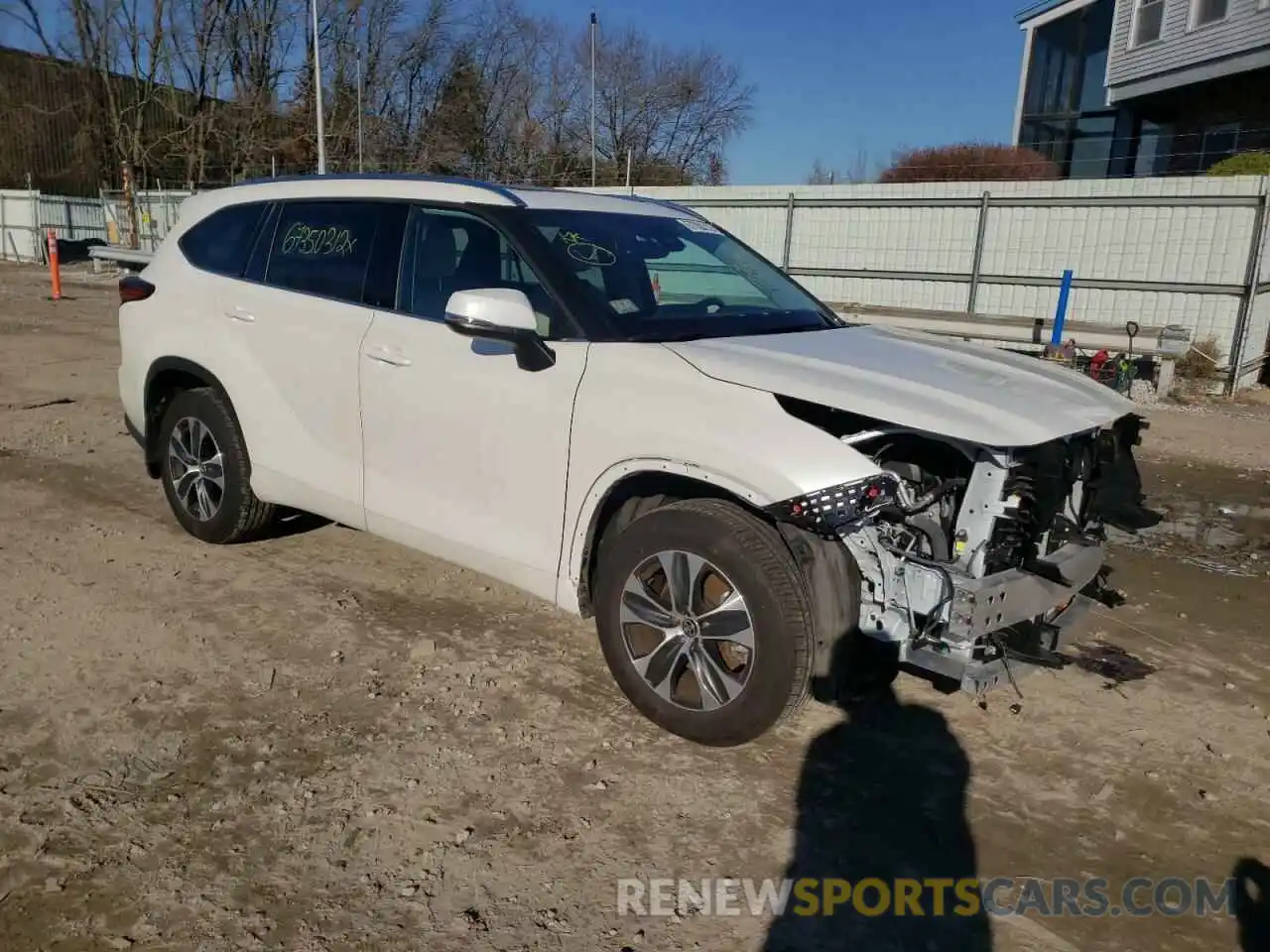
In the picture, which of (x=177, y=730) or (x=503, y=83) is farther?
(x=503, y=83)

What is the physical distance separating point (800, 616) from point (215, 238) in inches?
149

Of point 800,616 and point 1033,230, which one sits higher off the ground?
point 1033,230

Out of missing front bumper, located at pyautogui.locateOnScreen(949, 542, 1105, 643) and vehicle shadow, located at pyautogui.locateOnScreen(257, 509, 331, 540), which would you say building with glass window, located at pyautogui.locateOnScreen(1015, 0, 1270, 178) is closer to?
missing front bumper, located at pyautogui.locateOnScreen(949, 542, 1105, 643)

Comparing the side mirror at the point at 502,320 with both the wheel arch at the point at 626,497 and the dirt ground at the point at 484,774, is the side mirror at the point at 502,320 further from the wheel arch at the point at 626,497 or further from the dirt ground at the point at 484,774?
the dirt ground at the point at 484,774

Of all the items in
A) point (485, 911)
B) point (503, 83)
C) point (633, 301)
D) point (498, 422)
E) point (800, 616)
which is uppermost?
point (503, 83)

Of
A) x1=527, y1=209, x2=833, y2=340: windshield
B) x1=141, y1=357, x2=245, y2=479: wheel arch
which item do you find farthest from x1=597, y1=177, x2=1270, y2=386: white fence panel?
x1=141, y1=357, x2=245, y2=479: wheel arch

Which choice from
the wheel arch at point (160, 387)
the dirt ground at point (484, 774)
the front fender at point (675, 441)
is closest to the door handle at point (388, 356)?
the front fender at point (675, 441)

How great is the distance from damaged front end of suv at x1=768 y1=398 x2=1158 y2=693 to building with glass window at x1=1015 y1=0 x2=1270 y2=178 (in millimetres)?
17157

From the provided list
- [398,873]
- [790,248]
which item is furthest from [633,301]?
[790,248]

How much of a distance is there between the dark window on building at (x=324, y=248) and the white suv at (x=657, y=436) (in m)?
0.02

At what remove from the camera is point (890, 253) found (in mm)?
16047

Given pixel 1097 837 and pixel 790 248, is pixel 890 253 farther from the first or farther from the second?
pixel 1097 837

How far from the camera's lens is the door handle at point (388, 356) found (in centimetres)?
400

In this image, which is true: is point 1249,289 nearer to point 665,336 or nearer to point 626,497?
point 665,336
